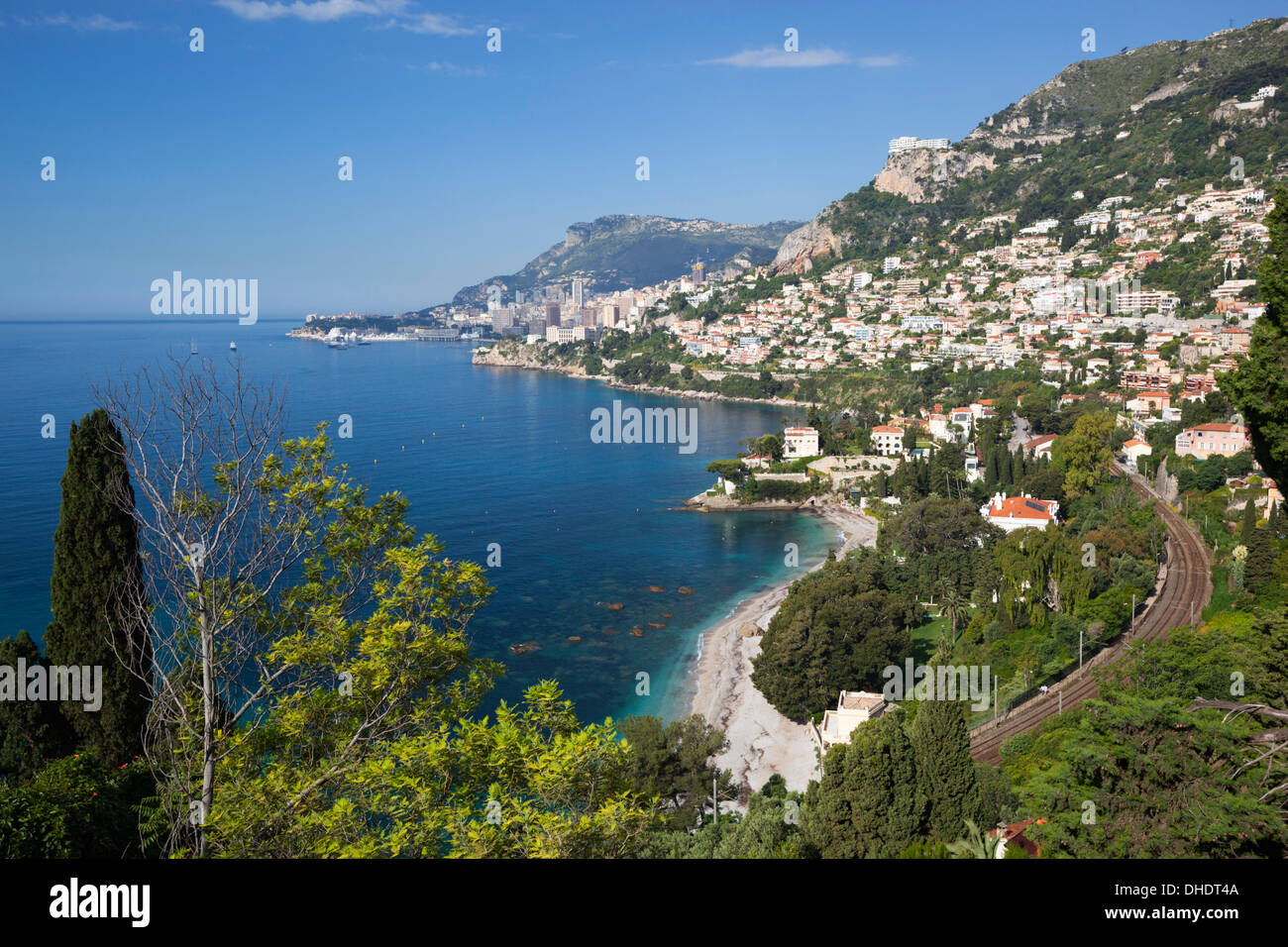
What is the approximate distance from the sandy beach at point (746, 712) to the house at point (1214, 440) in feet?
39.9

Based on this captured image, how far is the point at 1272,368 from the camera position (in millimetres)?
3941

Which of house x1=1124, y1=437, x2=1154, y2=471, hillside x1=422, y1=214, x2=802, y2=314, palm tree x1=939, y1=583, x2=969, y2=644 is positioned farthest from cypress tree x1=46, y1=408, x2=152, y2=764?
hillside x1=422, y1=214, x2=802, y2=314

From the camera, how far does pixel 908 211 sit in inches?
2694

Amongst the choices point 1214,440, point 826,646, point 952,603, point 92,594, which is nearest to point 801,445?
point 1214,440

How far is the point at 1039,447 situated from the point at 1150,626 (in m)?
13.0

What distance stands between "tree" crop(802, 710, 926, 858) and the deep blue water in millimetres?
3494

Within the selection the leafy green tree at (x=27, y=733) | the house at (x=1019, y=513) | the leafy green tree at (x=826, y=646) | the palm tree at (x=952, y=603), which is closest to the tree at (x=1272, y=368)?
the leafy green tree at (x=27, y=733)

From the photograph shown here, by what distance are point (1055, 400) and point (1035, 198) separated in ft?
112

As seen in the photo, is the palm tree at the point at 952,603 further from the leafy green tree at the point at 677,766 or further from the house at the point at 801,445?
the house at the point at 801,445

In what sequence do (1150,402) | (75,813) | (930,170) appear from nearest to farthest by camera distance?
1. (75,813)
2. (1150,402)
3. (930,170)

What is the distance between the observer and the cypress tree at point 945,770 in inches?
303

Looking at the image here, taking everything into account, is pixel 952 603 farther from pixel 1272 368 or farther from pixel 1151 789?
pixel 1272 368
